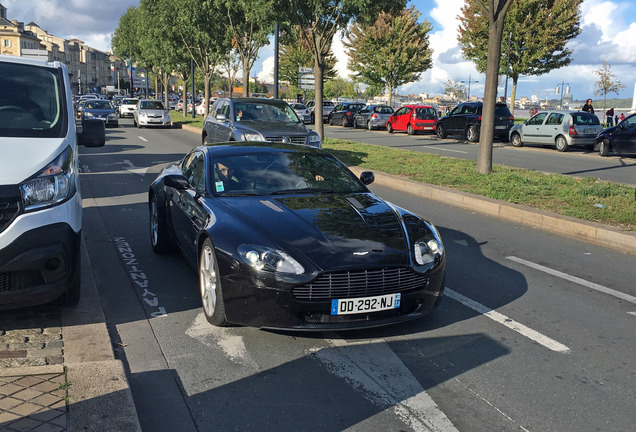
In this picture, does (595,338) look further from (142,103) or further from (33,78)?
(142,103)

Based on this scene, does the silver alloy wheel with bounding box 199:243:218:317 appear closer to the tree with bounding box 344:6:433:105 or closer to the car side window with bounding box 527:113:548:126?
the car side window with bounding box 527:113:548:126

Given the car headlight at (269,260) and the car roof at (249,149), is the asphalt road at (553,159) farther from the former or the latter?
the car headlight at (269,260)

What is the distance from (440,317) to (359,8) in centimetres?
1786

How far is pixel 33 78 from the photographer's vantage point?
18.0 ft

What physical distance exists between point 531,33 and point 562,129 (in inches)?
A: 823

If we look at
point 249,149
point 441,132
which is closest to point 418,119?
point 441,132

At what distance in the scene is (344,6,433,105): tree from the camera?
53.0m

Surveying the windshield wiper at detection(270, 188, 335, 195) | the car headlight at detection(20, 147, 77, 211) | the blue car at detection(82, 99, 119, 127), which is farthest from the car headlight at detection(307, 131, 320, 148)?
the blue car at detection(82, 99, 119, 127)

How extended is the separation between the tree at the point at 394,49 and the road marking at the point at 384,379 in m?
50.6

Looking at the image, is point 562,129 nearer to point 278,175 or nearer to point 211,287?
point 278,175

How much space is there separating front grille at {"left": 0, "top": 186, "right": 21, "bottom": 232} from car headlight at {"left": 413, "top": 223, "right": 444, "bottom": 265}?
2.79 m

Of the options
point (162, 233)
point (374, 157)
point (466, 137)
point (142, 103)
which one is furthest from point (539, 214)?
point (142, 103)

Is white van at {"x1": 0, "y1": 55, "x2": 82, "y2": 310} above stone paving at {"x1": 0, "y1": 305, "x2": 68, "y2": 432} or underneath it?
above

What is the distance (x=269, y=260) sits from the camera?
4.26 m
